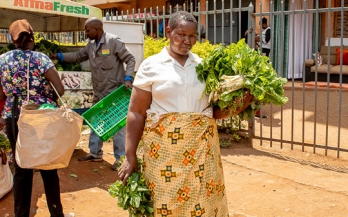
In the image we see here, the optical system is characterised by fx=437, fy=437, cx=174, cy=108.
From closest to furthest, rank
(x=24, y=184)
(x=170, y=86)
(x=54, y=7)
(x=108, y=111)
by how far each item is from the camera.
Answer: (x=170, y=86) < (x=24, y=184) < (x=108, y=111) < (x=54, y=7)

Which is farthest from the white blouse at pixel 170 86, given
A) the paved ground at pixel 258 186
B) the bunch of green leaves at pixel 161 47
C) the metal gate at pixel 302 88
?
the bunch of green leaves at pixel 161 47

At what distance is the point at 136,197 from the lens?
2.59 m

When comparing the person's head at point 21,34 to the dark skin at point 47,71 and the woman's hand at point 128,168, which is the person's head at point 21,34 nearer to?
the dark skin at point 47,71

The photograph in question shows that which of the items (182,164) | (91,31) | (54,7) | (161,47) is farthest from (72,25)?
(182,164)

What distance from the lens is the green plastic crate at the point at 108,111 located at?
524 cm

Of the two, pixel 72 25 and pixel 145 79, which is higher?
pixel 72 25

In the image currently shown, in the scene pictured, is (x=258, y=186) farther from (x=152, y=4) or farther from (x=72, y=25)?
(x=152, y=4)

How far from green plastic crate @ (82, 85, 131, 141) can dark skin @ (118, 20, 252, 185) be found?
2505 millimetres

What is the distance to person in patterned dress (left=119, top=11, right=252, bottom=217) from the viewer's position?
2.53 metres

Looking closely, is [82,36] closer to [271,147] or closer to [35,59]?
[271,147]

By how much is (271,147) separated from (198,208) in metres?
4.53

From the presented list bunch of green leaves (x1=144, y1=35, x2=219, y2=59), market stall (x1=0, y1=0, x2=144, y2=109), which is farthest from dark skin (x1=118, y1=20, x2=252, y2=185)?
bunch of green leaves (x1=144, y1=35, x2=219, y2=59)

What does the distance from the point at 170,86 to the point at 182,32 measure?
12.7 inches

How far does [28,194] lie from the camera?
3764 mm
